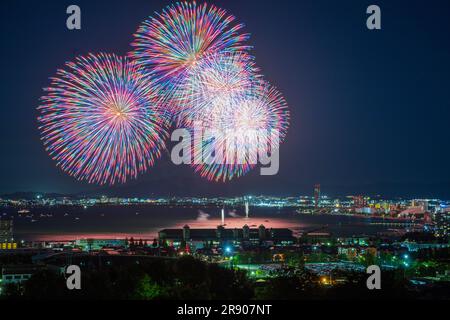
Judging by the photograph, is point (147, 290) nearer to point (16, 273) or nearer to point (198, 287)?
point (198, 287)

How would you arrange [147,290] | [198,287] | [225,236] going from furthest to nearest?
[225,236], [198,287], [147,290]

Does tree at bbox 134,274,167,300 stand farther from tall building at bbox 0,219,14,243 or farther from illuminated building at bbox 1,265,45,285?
tall building at bbox 0,219,14,243

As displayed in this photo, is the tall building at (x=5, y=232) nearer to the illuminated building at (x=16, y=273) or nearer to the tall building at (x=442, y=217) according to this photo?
the illuminated building at (x=16, y=273)

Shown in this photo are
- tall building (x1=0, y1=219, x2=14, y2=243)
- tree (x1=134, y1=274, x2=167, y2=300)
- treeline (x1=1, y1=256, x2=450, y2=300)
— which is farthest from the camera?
tall building (x1=0, y1=219, x2=14, y2=243)

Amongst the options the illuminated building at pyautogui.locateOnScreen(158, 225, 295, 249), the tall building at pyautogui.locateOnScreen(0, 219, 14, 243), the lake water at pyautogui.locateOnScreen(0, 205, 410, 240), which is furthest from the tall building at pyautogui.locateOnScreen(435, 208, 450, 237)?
the tall building at pyautogui.locateOnScreen(0, 219, 14, 243)

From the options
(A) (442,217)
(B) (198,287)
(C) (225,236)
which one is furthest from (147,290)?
(A) (442,217)

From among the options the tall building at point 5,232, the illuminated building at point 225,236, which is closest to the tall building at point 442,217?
the illuminated building at point 225,236

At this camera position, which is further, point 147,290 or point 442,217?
point 442,217

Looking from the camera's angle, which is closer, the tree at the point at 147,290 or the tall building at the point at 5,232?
the tree at the point at 147,290
